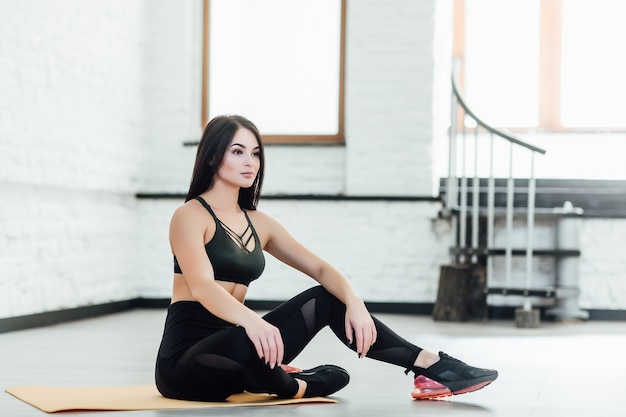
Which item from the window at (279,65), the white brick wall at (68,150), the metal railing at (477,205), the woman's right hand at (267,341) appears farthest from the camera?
the window at (279,65)

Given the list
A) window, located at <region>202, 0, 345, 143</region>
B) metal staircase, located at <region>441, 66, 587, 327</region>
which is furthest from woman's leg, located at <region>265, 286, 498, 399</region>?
window, located at <region>202, 0, 345, 143</region>

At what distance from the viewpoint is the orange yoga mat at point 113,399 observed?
105 inches

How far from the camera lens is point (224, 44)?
711 cm

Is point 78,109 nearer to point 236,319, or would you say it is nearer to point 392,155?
point 392,155

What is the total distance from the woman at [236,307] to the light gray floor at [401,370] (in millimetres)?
92

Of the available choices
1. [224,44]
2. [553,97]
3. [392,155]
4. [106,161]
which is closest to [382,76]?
[392,155]

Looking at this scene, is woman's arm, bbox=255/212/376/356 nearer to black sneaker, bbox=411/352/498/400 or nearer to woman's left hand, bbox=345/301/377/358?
woman's left hand, bbox=345/301/377/358

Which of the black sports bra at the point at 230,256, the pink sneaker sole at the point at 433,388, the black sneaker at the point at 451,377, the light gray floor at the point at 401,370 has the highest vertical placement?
the black sports bra at the point at 230,256

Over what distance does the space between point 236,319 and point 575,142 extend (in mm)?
6428

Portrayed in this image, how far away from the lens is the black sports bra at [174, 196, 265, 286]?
8.72ft

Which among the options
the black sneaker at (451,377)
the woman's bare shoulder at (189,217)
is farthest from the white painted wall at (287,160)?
the black sneaker at (451,377)

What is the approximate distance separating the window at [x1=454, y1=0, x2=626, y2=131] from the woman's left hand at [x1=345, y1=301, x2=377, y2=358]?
6048mm

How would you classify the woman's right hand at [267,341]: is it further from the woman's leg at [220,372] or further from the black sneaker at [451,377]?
the black sneaker at [451,377]

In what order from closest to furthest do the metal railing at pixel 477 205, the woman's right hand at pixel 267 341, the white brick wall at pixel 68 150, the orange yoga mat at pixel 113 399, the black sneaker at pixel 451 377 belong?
the woman's right hand at pixel 267 341, the orange yoga mat at pixel 113 399, the black sneaker at pixel 451 377, the white brick wall at pixel 68 150, the metal railing at pixel 477 205
